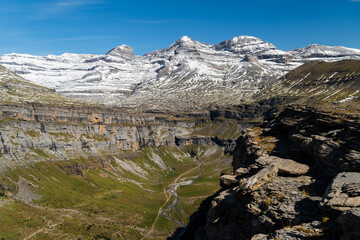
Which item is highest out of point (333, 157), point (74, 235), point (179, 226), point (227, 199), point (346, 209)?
point (333, 157)

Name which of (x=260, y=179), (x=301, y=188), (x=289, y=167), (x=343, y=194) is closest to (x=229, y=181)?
(x=289, y=167)

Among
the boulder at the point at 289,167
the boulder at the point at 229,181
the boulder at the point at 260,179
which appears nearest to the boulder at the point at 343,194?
the boulder at the point at 289,167

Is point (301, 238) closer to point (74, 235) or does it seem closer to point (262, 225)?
point (262, 225)

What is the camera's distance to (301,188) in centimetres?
4084

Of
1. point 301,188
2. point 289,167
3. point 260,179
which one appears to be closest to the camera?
point 301,188

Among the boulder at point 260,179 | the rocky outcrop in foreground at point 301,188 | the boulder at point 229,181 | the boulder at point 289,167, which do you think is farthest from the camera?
the boulder at point 229,181

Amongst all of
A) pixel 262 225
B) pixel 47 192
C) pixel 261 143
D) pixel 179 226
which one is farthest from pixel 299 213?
pixel 47 192

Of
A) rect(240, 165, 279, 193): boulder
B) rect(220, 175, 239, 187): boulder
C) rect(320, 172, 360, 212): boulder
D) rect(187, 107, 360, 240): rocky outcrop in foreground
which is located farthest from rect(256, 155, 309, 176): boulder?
rect(320, 172, 360, 212): boulder

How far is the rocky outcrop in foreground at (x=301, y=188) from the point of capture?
30.6 m

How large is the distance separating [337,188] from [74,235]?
417ft

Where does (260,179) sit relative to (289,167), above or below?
below

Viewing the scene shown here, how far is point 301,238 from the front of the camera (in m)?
29.6

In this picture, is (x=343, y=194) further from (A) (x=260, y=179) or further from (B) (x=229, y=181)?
(B) (x=229, y=181)

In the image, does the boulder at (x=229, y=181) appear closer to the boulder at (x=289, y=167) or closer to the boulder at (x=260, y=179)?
the boulder at (x=289, y=167)
